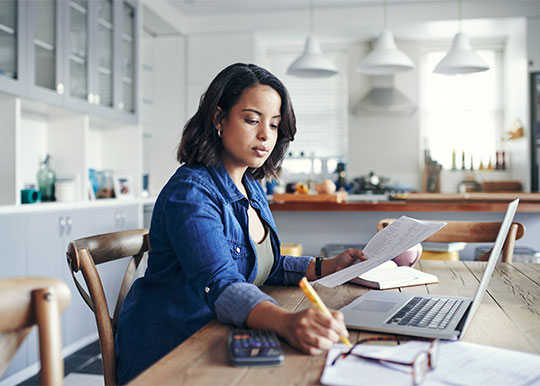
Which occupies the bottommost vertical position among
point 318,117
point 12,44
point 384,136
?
point 384,136

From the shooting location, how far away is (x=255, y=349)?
81cm

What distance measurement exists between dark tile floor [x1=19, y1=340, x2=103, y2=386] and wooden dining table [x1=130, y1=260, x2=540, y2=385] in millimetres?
1915

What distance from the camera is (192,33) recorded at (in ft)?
18.4

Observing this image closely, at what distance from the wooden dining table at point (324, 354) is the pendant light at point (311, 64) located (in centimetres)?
285

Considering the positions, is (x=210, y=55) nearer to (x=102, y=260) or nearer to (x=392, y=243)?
(x=102, y=260)

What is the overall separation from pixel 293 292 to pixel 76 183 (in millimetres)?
2508

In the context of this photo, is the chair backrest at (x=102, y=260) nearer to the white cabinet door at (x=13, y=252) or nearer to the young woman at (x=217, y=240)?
the young woman at (x=217, y=240)

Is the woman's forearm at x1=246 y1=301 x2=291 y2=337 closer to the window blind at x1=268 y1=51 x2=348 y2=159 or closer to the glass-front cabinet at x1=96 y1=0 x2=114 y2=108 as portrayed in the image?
the glass-front cabinet at x1=96 y1=0 x2=114 y2=108

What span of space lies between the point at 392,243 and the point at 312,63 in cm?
323

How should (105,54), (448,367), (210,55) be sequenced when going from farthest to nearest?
(210,55) → (105,54) → (448,367)

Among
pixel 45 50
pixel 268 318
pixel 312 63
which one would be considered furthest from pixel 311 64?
pixel 268 318

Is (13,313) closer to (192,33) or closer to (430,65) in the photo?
(192,33)

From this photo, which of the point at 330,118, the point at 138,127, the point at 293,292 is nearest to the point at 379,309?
the point at 293,292

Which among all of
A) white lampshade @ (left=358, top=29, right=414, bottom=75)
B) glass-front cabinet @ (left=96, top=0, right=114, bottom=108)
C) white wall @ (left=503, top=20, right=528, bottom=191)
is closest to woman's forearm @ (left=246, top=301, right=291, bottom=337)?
glass-front cabinet @ (left=96, top=0, right=114, bottom=108)
